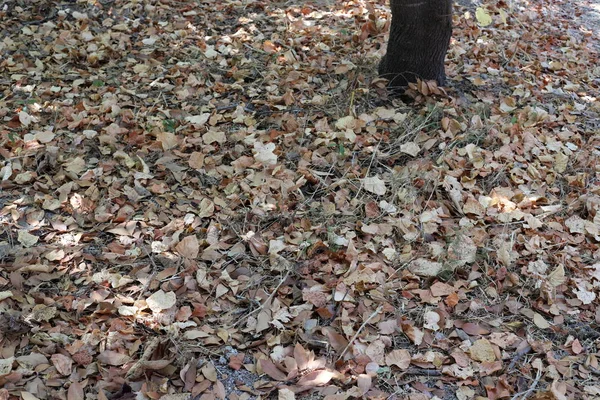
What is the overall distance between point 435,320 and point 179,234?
1.12 m

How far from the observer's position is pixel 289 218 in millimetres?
2604

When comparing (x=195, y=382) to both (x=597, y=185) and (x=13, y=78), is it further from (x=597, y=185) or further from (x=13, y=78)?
(x=13, y=78)

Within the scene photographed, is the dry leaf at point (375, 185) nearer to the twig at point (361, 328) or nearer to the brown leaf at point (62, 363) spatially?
the twig at point (361, 328)

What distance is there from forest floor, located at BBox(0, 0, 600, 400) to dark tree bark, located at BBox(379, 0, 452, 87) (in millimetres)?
116

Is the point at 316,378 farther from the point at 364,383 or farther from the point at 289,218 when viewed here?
the point at 289,218

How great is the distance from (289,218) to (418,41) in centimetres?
135

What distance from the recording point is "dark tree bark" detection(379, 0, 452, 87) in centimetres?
319

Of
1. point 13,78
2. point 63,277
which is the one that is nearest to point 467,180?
point 63,277

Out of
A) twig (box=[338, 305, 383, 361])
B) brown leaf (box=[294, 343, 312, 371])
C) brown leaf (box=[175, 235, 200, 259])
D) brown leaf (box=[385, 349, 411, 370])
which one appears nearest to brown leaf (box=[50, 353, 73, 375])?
brown leaf (box=[175, 235, 200, 259])

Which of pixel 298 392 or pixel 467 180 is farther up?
pixel 467 180

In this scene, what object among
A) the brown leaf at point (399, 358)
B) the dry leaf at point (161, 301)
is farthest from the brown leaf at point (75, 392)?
the brown leaf at point (399, 358)

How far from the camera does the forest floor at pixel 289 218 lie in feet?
6.81

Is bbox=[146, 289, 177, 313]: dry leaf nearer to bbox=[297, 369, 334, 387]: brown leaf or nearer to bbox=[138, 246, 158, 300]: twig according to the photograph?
bbox=[138, 246, 158, 300]: twig

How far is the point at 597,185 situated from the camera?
9.48 ft
